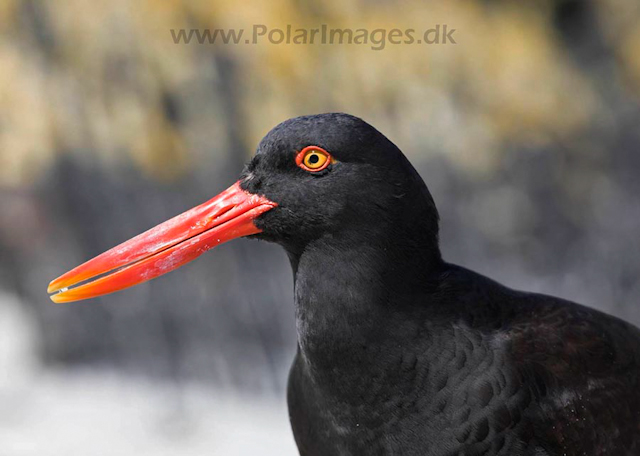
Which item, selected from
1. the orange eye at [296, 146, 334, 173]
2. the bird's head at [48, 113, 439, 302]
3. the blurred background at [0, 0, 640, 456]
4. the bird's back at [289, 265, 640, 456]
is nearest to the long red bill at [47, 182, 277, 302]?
the bird's head at [48, 113, 439, 302]

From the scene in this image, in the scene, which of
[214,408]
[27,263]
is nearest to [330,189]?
[214,408]

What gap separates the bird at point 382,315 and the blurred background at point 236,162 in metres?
3.25

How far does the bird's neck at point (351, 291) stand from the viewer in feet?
8.96

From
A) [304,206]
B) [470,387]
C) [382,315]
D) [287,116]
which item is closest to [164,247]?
[304,206]

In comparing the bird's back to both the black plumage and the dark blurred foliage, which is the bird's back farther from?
the dark blurred foliage

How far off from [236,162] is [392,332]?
373 cm

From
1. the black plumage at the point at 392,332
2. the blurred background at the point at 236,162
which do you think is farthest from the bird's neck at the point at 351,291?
the blurred background at the point at 236,162

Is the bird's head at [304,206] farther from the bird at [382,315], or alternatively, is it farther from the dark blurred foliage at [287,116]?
the dark blurred foliage at [287,116]

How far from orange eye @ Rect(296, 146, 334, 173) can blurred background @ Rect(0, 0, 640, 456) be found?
10.8 ft

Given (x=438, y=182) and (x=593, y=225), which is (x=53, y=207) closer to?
(x=438, y=182)

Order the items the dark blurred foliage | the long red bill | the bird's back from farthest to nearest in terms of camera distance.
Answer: the dark blurred foliage, the long red bill, the bird's back

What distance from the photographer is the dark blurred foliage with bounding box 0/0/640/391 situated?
5.89m

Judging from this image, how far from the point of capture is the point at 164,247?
290cm

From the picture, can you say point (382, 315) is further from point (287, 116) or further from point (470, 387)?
point (287, 116)
